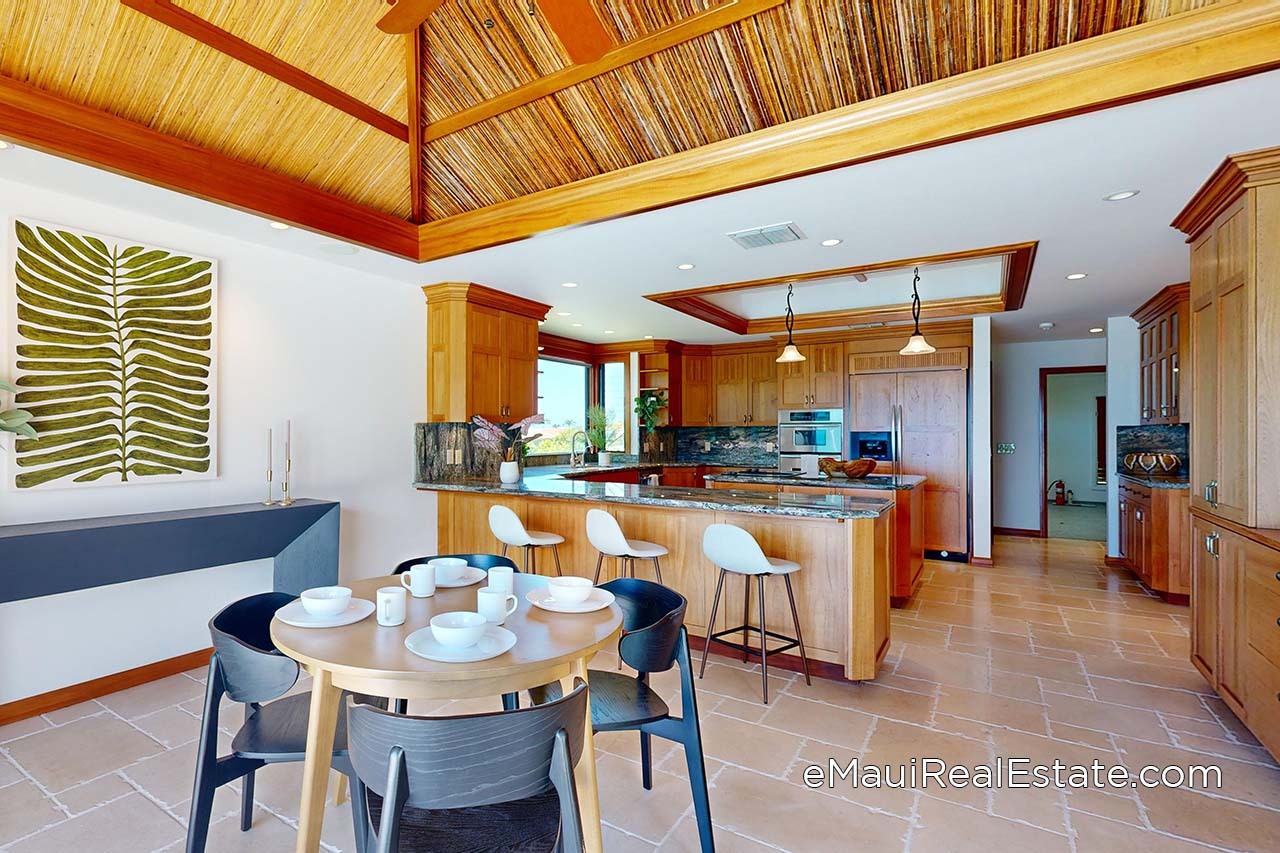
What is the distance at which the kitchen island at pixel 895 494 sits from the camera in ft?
14.7

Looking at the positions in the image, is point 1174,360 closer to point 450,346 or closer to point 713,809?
point 713,809

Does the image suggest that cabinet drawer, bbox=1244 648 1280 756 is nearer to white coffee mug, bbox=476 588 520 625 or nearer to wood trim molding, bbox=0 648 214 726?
white coffee mug, bbox=476 588 520 625

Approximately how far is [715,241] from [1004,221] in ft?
5.14

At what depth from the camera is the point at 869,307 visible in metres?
6.23

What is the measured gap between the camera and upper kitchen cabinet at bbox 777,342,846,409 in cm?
684

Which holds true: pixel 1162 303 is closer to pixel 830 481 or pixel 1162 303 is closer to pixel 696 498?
pixel 830 481

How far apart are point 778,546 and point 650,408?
4516mm

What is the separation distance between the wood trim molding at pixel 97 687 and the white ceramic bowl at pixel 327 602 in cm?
219

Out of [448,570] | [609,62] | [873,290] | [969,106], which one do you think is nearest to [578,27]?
[609,62]

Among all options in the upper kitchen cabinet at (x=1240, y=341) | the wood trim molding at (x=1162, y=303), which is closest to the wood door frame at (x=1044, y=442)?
the wood trim molding at (x=1162, y=303)

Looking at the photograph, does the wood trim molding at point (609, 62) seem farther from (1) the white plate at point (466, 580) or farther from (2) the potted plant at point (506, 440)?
(2) the potted plant at point (506, 440)

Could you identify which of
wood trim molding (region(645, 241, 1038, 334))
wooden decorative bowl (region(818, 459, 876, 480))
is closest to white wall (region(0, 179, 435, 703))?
wood trim molding (region(645, 241, 1038, 334))

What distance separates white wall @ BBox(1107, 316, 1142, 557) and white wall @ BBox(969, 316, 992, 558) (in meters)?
1.18

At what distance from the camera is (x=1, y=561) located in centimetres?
246
